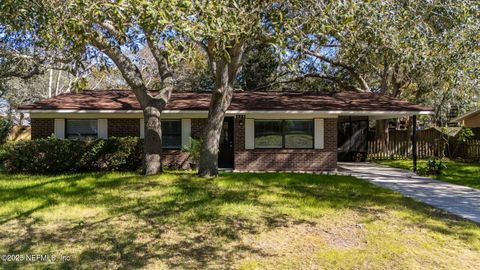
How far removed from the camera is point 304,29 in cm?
762

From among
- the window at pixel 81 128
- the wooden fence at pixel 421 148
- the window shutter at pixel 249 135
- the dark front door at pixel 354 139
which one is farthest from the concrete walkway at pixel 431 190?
the window at pixel 81 128

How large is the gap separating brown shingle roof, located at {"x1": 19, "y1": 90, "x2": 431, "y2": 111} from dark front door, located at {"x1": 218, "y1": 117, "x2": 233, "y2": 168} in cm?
106

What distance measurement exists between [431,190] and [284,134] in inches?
250

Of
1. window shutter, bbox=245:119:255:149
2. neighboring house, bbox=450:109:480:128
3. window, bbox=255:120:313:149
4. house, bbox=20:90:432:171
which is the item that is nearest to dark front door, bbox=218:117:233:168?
house, bbox=20:90:432:171

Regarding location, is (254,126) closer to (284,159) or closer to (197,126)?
(284,159)

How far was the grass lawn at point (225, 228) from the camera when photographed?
6.06 metres

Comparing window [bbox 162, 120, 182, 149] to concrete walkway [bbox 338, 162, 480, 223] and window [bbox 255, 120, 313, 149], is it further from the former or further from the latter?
concrete walkway [bbox 338, 162, 480, 223]

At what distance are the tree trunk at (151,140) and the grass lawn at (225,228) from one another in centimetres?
166

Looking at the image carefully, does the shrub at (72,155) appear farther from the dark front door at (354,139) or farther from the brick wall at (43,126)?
the dark front door at (354,139)

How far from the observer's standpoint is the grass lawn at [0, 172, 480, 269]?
6059 mm

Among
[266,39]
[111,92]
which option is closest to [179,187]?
[266,39]

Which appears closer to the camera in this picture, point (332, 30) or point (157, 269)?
point (157, 269)

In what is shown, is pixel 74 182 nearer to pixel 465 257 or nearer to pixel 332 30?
pixel 332 30

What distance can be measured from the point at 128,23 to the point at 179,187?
19.5ft
